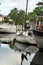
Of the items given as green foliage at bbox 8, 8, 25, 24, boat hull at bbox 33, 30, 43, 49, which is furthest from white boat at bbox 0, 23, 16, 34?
boat hull at bbox 33, 30, 43, 49

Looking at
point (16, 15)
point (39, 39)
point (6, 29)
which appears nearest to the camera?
point (39, 39)

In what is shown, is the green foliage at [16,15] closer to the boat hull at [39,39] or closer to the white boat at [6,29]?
the white boat at [6,29]

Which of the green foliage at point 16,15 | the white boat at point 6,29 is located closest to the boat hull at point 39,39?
the white boat at point 6,29

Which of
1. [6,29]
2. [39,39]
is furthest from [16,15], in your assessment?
[39,39]

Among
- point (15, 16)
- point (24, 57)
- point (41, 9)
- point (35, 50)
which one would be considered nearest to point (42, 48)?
point (35, 50)

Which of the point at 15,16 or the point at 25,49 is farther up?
the point at 15,16

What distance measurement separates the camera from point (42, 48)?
4.78 feet

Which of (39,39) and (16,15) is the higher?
(16,15)

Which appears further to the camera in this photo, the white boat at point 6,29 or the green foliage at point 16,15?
the green foliage at point 16,15

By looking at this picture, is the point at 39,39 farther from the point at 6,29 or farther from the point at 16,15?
the point at 16,15

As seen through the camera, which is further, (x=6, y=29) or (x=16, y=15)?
(x=16, y=15)

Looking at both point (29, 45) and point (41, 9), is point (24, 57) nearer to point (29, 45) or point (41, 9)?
point (29, 45)

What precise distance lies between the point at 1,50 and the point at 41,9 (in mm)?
723

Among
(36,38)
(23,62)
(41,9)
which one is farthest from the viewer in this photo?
(41,9)
